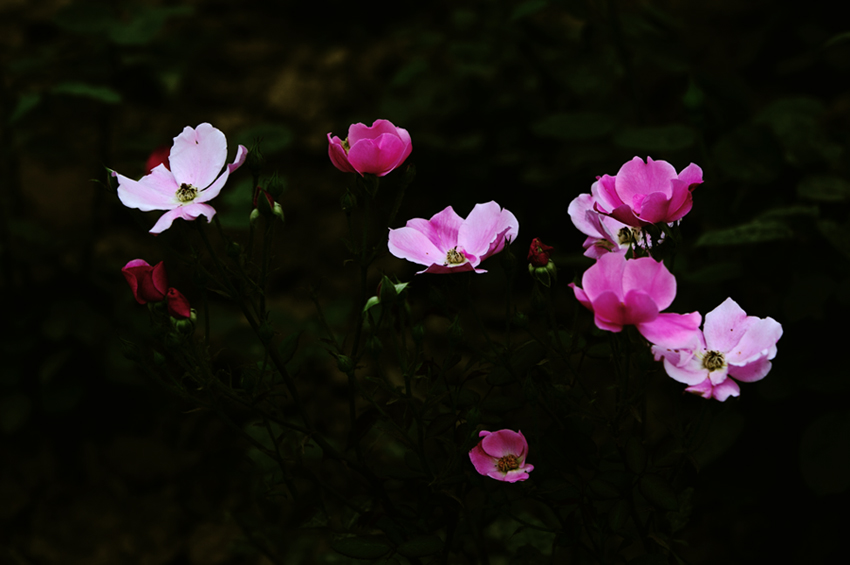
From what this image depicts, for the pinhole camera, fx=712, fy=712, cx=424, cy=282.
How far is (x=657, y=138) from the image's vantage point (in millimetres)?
1285

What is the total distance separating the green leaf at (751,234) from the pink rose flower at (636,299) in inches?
20.3

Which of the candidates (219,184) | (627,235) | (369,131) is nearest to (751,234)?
(627,235)

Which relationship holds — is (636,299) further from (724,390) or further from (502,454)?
(502,454)

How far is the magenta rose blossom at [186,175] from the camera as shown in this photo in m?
0.70

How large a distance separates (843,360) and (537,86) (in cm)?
106

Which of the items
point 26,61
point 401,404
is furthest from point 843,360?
point 26,61

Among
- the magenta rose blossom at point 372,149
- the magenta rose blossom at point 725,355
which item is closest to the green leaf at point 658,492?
the magenta rose blossom at point 725,355

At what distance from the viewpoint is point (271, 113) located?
2211 millimetres

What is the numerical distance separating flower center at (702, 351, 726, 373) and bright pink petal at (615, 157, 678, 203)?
15 centimetres

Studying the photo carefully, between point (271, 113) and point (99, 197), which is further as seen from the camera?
point (271, 113)

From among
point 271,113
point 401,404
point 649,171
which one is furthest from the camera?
point 271,113

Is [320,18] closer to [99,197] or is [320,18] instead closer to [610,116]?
[99,197]

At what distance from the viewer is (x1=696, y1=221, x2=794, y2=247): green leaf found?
41.8 inches

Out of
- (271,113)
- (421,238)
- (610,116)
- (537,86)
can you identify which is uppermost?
(421,238)
